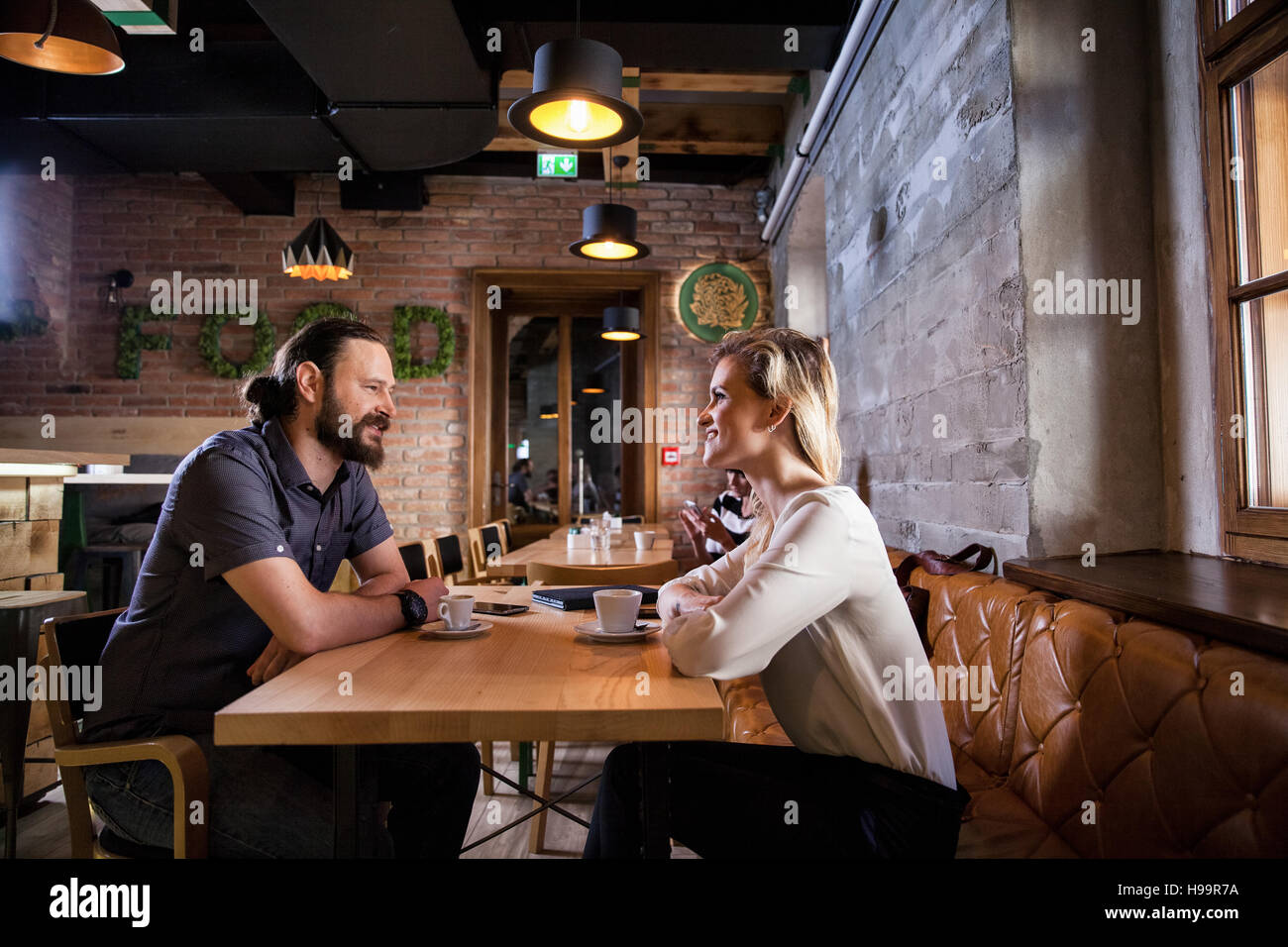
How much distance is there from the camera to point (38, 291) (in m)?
5.65

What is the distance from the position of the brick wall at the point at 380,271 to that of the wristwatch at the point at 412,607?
4481mm

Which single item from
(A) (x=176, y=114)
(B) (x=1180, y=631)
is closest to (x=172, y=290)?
(A) (x=176, y=114)

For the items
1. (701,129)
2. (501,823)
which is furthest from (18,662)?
(701,129)

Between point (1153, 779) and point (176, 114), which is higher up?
point (176, 114)

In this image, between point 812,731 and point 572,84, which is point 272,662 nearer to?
point 812,731

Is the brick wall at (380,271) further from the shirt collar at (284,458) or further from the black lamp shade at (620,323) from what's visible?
the shirt collar at (284,458)

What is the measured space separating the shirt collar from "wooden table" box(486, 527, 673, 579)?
1144 mm

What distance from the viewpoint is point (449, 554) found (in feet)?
11.8

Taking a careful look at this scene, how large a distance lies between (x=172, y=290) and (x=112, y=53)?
3.72 metres

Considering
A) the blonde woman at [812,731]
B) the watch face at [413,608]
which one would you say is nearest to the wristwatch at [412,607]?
the watch face at [413,608]

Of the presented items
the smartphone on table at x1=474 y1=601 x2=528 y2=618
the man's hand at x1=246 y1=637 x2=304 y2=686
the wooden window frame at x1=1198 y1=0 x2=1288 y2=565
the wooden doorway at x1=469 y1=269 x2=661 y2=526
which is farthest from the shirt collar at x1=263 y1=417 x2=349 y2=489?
the wooden doorway at x1=469 y1=269 x2=661 y2=526

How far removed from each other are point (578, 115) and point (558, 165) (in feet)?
7.54

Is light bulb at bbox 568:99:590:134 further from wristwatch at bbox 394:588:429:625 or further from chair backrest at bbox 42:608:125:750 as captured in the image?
chair backrest at bbox 42:608:125:750

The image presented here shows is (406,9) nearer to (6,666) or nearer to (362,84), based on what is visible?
(362,84)
